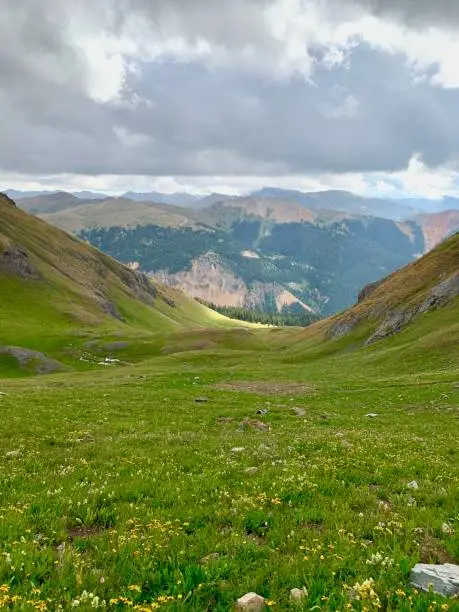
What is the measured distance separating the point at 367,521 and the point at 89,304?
182 metres

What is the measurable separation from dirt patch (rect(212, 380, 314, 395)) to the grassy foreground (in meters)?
18.1

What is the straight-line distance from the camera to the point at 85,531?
431 inches

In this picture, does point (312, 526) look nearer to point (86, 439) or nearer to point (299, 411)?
point (86, 439)

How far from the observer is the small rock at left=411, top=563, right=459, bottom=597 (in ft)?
26.2

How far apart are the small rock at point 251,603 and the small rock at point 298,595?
0.53 meters

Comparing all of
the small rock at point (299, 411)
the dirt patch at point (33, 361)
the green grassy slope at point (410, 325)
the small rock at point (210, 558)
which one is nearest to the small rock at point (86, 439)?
the small rock at point (210, 558)

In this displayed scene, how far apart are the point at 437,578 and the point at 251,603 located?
3.30m

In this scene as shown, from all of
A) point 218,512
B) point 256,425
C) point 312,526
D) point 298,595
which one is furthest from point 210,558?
point 256,425

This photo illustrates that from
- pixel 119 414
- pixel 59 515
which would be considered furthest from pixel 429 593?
pixel 119 414

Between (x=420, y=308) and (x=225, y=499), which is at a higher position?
(x=420, y=308)

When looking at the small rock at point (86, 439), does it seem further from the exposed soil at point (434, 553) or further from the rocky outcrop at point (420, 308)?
the rocky outcrop at point (420, 308)

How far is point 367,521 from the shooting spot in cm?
1116

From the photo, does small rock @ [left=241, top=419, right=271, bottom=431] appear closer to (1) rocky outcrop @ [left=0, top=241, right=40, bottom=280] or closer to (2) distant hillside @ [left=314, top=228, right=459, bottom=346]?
(2) distant hillside @ [left=314, top=228, right=459, bottom=346]

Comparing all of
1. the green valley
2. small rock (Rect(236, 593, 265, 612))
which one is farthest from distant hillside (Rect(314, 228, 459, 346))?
small rock (Rect(236, 593, 265, 612))
